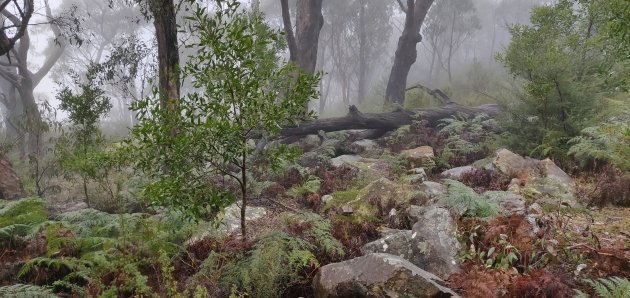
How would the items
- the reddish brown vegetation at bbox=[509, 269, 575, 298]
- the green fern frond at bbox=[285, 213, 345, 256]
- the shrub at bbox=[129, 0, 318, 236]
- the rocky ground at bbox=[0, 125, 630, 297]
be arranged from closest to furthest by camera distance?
1. the reddish brown vegetation at bbox=[509, 269, 575, 298]
2. the rocky ground at bbox=[0, 125, 630, 297]
3. the shrub at bbox=[129, 0, 318, 236]
4. the green fern frond at bbox=[285, 213, 345, 256]

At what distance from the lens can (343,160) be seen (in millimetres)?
10734

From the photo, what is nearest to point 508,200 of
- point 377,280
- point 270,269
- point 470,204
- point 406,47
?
point 470,204

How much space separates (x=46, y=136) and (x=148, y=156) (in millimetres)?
26736

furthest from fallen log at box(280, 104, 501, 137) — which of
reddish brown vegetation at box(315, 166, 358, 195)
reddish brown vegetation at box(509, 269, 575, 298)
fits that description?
reddish brown vegetation at box(509, 269, 575, 298)


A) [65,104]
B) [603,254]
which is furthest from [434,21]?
[603,254]

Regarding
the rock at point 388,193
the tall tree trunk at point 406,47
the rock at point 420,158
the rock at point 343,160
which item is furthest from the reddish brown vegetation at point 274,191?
the tall tree trunk at point 406,47

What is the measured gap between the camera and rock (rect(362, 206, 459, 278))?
4.22 metres

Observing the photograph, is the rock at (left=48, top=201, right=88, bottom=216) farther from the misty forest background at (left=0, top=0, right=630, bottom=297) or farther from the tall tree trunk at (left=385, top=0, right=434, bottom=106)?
the tall tree trunk at (left=385, top=0, right=434, bottom=106)

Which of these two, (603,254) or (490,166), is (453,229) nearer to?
(603,254)

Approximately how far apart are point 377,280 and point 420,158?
253 inches

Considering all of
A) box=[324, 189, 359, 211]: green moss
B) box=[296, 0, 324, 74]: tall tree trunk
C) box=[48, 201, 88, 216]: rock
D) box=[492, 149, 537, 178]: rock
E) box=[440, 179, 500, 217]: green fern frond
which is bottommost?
box=[48, 201, 88, 216]: rock

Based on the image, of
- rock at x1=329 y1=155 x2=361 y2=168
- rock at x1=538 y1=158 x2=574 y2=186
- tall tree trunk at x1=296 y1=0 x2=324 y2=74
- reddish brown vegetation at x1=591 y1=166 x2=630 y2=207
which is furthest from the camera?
tall tree trunk at x1=296 y1=0 x2=324 y2=74

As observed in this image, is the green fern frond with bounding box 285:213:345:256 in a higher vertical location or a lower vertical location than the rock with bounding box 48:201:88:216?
higher

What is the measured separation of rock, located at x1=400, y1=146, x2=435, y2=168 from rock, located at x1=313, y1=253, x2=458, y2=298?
575 cm
